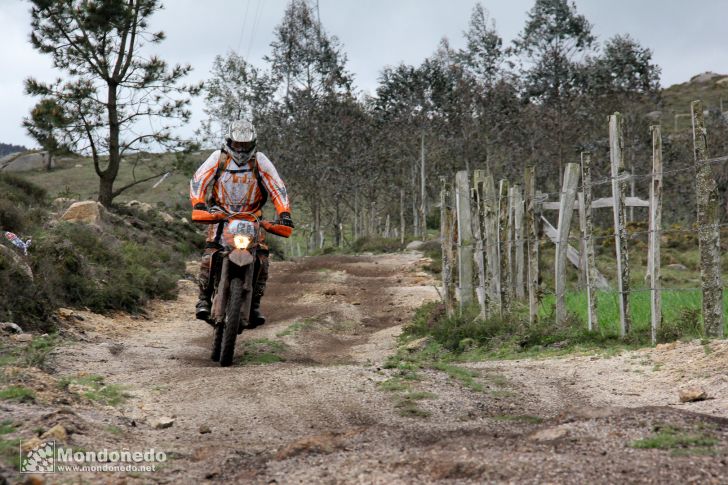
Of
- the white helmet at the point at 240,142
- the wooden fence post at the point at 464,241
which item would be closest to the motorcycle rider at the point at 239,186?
the white helmet at the point at 240,142

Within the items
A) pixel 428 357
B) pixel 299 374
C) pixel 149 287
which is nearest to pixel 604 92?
pixel 149 287

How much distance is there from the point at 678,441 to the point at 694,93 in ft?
329

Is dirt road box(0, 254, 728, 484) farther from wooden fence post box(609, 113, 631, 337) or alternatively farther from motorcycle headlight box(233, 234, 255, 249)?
motorcycle headlight box(233, 234, 255, 249)

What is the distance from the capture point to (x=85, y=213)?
864 inches

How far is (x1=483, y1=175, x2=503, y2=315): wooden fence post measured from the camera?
12844 millimetres

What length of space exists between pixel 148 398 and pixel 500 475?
147 inches

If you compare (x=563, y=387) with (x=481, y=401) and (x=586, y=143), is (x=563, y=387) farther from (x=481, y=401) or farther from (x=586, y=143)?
(x=586, y=143)

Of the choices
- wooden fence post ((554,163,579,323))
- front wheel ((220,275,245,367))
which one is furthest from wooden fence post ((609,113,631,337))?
front wheel ((220,275,245,367))

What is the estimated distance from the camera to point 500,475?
3961 millimetres

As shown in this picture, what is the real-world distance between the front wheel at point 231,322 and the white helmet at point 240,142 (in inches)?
57.7

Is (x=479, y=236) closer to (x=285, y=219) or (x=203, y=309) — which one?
(x=285, y=219)

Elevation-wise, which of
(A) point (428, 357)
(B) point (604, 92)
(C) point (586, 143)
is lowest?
(A) point (428, 357)

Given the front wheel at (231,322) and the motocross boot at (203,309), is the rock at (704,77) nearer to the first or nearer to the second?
the motocross boot at (203,309)

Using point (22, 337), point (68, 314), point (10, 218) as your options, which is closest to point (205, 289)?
point (22, 337)
